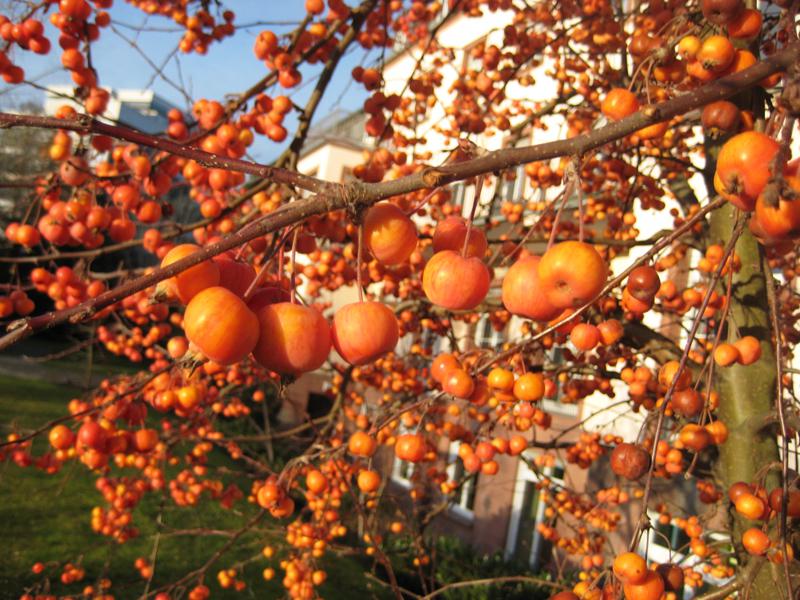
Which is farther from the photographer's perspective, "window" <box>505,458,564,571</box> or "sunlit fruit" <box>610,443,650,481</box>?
"window" <box>505,458,564,571</box>

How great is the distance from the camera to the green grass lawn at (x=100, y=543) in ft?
23.7

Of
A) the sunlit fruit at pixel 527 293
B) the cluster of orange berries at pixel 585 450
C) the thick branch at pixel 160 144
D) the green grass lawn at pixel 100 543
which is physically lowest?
the green grass lawn at pixel 100 543

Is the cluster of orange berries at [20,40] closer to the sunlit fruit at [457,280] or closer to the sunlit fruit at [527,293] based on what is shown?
the sunlit fruit at [457,280]

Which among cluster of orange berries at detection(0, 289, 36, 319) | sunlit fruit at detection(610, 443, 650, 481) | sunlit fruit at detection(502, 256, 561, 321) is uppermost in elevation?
sunlit fruit at detection(502, 256, 561, 321)

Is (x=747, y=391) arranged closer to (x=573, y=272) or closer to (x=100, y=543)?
(x=573, y=272)

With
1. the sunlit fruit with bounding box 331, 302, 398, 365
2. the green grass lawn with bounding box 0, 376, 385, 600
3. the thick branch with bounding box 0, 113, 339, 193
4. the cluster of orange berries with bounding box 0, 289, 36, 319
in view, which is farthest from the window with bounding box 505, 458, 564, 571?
the thick branch with bounding box 0, 113, 339, 193

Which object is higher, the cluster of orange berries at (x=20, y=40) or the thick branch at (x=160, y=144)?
the cluster of orange berries at (x=20, y=40)

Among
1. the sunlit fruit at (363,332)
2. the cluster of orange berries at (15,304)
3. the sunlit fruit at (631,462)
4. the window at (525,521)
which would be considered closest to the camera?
the sunlit fruit at (363,332)

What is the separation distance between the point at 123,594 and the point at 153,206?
585 centimetres

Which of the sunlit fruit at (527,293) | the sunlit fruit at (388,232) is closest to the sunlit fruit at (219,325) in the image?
the sunlit fruit at (388,232)

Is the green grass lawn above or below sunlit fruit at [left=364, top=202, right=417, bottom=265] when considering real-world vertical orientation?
below

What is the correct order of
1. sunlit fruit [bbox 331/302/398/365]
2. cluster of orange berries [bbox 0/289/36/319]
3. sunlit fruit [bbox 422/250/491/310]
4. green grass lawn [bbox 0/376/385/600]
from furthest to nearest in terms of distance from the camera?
green grass lawn [bbox 0/376/385/600]
cluster of orange berries [bbox 0/289/36/319]
sunlit fruit [bbox 422/250/491/310]
sunlit fruit [bbox 331/302/398/365]

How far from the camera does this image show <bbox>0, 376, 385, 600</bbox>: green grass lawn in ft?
23.7

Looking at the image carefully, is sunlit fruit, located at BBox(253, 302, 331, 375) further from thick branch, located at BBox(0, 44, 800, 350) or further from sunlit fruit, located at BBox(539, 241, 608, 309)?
sunlit fruit, located at BBox(539, 241, 608, 309)
